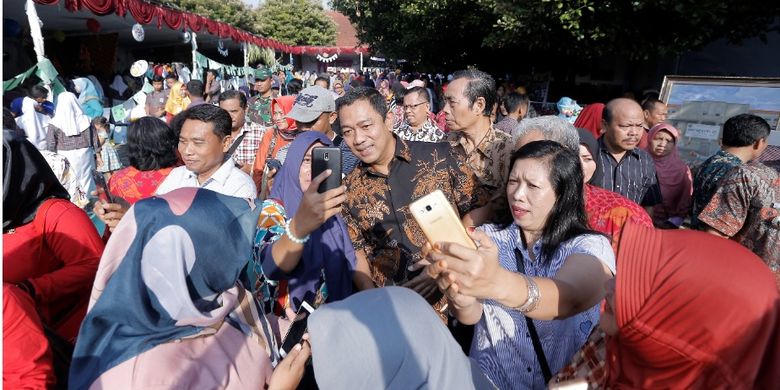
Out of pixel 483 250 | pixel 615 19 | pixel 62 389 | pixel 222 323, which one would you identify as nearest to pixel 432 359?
pixel 483 250

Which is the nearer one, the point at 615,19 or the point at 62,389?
the point at 62,389

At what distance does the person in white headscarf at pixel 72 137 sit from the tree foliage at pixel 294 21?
30344 millimetres

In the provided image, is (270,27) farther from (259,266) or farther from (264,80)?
(259,266)

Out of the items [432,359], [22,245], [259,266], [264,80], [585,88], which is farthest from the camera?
[585,88]

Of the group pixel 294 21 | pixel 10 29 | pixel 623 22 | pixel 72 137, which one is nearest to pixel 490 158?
pixel 72 137

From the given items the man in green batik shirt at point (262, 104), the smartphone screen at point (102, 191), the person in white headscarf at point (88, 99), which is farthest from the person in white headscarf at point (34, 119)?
the smartphone screen at point (102, 191)

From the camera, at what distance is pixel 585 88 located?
12352 mm

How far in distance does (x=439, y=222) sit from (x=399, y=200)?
103 cm

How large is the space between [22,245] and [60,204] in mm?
222

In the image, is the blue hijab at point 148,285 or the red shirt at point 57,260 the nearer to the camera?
the blue hijab at point 148,285

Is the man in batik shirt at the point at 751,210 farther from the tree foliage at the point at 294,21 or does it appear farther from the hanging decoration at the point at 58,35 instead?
the tree foliage at the point at 294,21

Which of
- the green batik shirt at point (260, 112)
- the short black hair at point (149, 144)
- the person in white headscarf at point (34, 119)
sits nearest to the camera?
the short black hair at point (149, 144)

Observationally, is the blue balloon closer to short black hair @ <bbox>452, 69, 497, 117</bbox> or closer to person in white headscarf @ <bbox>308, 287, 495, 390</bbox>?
short black hair @ <bbox>452, 69, 497, 117</bbox>

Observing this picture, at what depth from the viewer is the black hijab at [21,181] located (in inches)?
68.3
